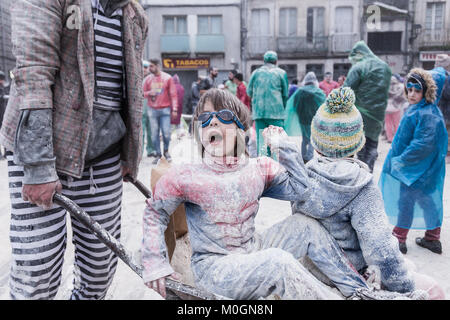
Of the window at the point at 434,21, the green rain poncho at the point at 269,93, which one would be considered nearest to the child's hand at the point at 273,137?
the green rain poncho at the point at 269,93

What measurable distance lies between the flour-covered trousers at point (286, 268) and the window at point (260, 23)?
24.1 m

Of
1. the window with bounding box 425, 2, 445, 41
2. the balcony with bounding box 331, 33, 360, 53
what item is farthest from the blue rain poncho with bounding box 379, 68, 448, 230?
the window with bounding box 425, 2, 445, 41

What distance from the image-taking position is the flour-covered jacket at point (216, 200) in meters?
1.40

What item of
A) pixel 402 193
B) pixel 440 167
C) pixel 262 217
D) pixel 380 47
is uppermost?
pixel 380 47

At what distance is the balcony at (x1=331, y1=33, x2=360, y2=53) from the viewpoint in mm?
23688

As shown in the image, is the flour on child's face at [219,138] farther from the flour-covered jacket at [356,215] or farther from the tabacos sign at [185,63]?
the tabacos sign at [185,63]

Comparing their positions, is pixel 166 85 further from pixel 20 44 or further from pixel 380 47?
pixel 380 47

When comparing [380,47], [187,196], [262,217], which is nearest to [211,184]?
[187,196]

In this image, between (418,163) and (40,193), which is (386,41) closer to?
(418,163)

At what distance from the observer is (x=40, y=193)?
143cm

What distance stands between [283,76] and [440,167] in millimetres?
3099

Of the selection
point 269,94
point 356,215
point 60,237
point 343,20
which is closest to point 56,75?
point 60,237

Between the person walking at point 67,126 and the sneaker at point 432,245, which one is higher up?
the person walking at point 67,126
